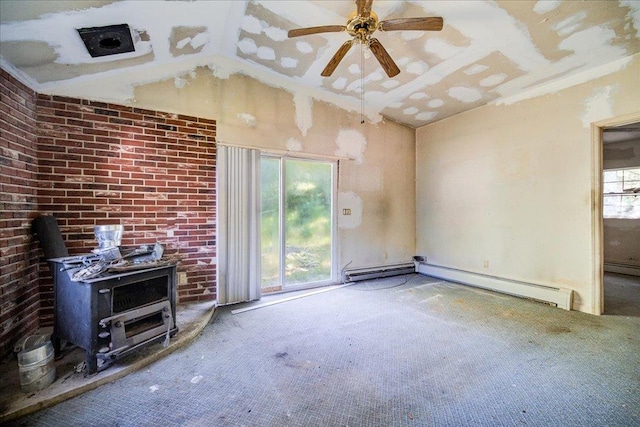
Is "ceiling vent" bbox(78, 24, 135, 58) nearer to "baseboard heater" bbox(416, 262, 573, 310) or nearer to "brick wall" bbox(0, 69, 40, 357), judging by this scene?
"brick wall" bbox(0, 69, 40, 357)

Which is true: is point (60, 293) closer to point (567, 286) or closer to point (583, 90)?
point (567, 286)

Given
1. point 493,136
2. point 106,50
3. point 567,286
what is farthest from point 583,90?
point 106,50

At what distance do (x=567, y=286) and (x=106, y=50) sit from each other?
224 inches

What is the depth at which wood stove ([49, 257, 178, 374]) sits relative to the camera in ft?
6.19

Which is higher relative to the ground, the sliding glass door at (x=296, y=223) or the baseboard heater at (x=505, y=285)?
the sliding glass door at (x=296, y=223)

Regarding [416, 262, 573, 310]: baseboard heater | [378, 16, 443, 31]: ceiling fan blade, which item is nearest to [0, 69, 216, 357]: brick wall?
[378, 16, 443, 31]: ceiling fan blade

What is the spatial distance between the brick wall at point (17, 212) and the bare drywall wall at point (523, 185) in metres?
5.44

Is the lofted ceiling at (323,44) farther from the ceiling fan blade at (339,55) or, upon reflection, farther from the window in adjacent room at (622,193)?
the window in adjacent room at (622,193)

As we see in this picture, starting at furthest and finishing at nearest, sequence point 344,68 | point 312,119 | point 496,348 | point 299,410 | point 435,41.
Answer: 1. point 312,119
2. point 344,68
3. point 435,41
4. point 496,348
5. point 299,410

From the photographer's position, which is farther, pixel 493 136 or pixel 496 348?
pixel 493 136

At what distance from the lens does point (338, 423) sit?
155 centimetres

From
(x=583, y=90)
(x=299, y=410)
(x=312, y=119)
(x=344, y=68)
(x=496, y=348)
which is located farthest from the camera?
(x=312, y=119)

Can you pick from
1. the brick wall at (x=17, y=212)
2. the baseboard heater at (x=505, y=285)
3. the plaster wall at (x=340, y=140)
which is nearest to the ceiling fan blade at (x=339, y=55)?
the plaster wall at (x=340, y=140)

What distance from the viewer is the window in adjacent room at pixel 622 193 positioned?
5273mm
